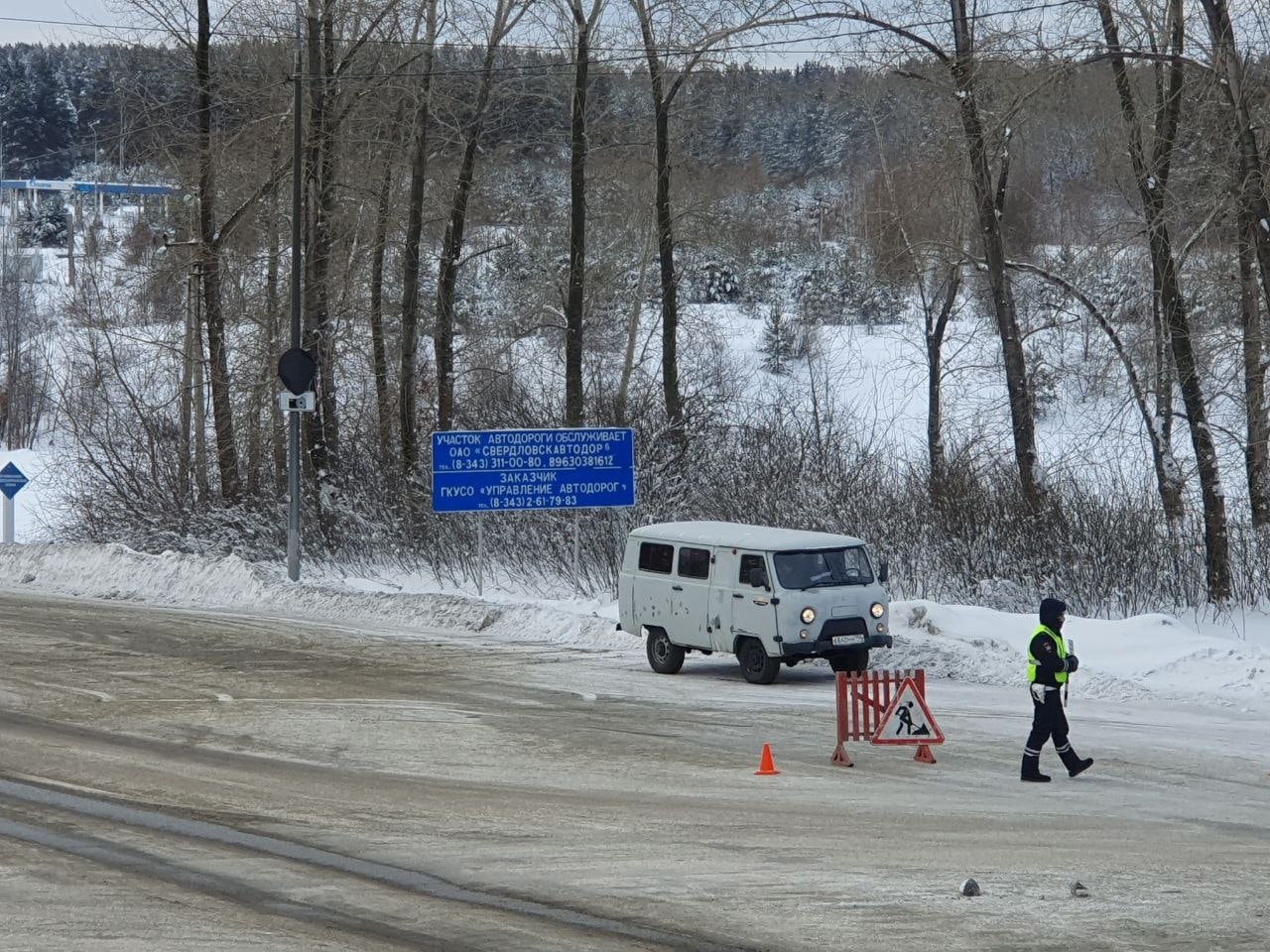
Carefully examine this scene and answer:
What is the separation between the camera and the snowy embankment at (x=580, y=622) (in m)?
17.5

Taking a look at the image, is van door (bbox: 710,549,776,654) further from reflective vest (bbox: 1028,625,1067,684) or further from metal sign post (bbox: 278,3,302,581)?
metal sign post (bbox: 278,3,302,581)

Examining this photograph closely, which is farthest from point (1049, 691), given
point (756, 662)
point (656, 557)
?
point (656, 557)

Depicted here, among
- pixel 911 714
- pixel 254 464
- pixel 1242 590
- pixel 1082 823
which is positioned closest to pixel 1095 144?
pixel 1242 590

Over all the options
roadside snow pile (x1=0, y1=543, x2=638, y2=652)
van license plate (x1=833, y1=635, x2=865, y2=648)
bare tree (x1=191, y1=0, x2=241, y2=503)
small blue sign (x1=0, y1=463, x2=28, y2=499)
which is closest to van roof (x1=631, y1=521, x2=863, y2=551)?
van license plate (x1=833, y1=635, x2=865, y2=648)

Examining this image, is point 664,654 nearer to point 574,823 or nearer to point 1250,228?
point 574,823

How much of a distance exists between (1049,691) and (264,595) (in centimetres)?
1705

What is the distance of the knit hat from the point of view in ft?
41.5

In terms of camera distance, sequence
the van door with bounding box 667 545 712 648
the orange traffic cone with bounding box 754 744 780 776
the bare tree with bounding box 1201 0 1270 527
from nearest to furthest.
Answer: the orange traffic cone with bounding box 754 744 780 776, the van door with bounding box 667 545 712 648, the bare tree with bounding box 1201 0 1270 527

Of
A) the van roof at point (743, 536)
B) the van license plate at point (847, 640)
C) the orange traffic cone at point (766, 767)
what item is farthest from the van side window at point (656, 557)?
the orange traffic cone at point (766, 767)

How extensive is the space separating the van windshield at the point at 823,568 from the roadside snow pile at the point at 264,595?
4111mm

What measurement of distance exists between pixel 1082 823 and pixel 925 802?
1219 mm

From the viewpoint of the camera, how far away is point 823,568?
699 inches

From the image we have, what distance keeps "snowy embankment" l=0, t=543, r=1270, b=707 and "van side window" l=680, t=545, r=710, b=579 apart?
2.48 meters

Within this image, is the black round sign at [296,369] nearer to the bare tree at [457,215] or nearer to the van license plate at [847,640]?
the bare tree at [457,215]
